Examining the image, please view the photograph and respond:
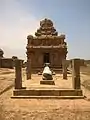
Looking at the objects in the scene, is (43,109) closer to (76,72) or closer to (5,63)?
(76,72)

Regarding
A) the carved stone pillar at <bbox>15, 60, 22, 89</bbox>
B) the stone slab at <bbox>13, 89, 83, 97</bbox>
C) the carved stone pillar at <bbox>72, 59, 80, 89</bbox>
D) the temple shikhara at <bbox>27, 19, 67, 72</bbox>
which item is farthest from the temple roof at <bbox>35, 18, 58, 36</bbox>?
the stone slab at <bbox>13, 89, 83, 97</bbox>

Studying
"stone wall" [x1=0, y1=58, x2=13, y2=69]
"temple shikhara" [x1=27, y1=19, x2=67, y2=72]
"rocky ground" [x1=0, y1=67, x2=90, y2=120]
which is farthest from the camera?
"stone wall" [x1=0, y1=58, x2=13, y2=69]

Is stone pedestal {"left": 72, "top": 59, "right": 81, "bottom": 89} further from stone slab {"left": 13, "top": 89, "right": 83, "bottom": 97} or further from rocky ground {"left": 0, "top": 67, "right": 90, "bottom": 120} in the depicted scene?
rocky ground {"left": 0, "top": 67, "right": 90, "bottom": 120}

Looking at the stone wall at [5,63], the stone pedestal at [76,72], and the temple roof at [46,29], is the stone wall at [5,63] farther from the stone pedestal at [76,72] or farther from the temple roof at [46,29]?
the stone pedestal at [76,72]

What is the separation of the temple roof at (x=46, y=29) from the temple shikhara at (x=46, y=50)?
151cm

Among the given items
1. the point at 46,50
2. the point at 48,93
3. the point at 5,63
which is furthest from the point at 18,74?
the point at 5,63

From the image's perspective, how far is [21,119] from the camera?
6.97 meters

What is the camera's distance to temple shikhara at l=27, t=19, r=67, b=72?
27.9 metres

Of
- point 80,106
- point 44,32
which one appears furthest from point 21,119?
point 44,32

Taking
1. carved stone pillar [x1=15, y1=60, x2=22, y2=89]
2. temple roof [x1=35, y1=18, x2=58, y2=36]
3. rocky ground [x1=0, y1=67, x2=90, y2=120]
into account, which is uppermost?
temple roof [x1=35, y1=18, x2=58, y2=36]

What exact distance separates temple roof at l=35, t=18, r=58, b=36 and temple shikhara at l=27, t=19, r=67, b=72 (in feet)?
4.96

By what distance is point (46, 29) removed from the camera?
31.2 meters

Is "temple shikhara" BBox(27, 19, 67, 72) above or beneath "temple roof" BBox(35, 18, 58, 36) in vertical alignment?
beneath

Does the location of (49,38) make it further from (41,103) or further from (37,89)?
(41,103)
